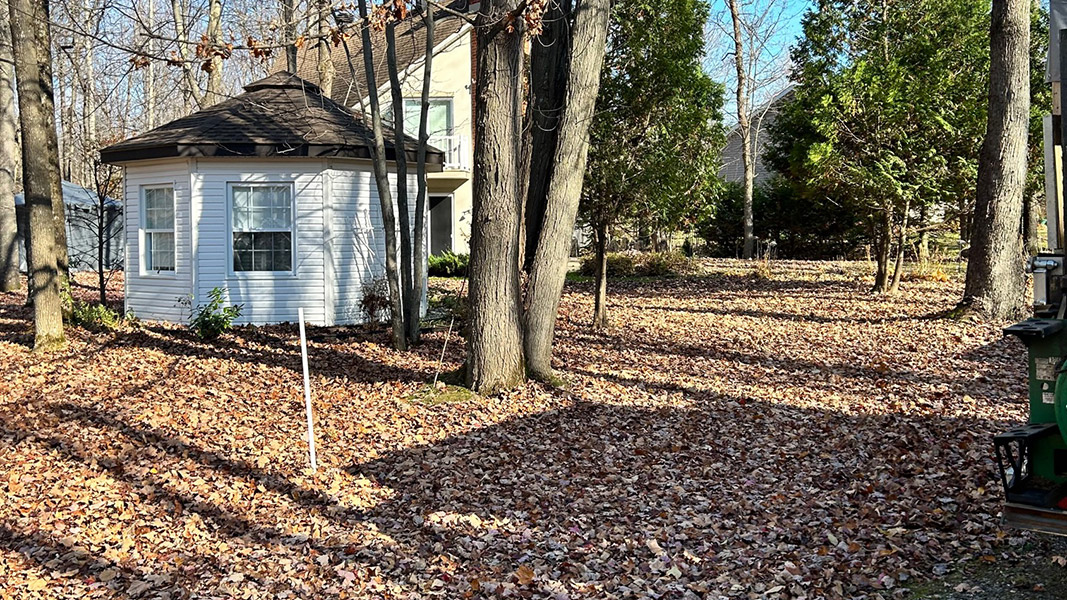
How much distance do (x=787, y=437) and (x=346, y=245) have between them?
9.06 metres

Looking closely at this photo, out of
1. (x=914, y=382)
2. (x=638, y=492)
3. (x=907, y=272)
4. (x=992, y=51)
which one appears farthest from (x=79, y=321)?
(x=907, y=272)

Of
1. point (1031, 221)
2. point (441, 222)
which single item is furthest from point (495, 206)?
point (441, 222)

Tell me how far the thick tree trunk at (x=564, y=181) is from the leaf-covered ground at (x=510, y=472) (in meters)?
0.73

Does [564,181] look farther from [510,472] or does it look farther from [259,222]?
[259,222]

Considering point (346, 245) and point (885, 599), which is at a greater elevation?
point (346, 245)

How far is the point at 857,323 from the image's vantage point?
14.6 m

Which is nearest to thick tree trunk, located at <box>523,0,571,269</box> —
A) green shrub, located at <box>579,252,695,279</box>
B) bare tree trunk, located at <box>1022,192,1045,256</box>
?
green shrub, located at <box>579,252,695,279</box>

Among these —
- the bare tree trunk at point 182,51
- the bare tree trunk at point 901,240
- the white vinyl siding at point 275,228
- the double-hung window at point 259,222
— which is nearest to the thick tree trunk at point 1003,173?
the bare tree trunk at point 901,240

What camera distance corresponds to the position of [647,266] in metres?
23.1

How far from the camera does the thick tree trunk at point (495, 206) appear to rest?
9.52m

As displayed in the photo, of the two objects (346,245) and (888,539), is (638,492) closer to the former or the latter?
(888,539)

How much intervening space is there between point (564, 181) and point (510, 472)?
3.91 m

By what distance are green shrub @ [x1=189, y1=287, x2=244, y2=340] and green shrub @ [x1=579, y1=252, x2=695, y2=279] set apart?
11.1 metres

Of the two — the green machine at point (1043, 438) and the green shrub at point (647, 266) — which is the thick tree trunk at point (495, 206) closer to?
the green machine at point (1043, 438)
